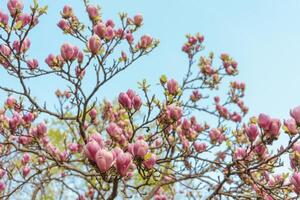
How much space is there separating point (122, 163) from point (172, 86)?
1660 mm

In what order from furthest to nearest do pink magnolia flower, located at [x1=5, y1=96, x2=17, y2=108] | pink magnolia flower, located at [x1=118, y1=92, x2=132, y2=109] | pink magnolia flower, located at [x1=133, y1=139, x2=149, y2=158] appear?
pink magnolia flower, located at [x1=5, y1=96, x2=17, y2=108] < pink magnolia flower, located at [x1=118, y1=92, x2=132, y2=109] < pink magnolia flower, located at [x1=133, y1=139, x2=149, y2=158]

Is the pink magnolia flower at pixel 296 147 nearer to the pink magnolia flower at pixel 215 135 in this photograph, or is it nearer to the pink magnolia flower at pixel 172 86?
the pink magnolia flower at pixel 172 86

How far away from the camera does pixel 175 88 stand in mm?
3990

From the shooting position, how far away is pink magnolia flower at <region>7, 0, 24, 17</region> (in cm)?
418

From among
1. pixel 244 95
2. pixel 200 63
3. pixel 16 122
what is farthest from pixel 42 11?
pixel 244 95

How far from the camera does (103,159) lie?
7.70 feet

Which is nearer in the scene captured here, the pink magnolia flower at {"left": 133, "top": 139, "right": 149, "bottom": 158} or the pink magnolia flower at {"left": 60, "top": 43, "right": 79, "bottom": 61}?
the pink magnolia flower at {"left": 133, "top": 139, "right": 149, "bottom": 158}

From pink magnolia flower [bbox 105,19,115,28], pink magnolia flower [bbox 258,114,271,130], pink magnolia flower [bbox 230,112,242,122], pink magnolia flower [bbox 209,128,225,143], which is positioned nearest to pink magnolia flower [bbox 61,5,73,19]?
pink magnolia flower [bbox 105,19,115,28]

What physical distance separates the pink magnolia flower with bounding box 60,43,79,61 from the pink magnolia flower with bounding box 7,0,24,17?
2.10 ft

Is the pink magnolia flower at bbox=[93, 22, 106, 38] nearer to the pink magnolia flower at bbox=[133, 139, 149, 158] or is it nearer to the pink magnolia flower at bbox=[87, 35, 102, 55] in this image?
the pink magnolia flower at bbox=[87, 35, 102, 55]

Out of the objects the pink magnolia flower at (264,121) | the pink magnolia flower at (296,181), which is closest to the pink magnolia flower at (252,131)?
the pink magnolia flower at (264,121)

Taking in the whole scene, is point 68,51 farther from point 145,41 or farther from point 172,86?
point 145,41

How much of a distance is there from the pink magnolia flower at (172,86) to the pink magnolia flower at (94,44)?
731mm

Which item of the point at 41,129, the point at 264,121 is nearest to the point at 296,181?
the point at 264,121
